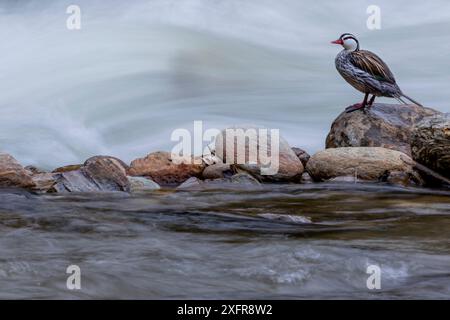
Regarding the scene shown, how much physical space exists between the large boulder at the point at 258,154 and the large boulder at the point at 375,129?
966 millimetres

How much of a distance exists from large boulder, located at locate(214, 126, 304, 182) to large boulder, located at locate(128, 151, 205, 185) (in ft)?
1.80

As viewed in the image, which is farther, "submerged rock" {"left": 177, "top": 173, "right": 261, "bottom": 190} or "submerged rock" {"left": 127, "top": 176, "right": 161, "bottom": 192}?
"submerged rock" {"left": 177, "top": 173, "right": 261, "bottom": 190}

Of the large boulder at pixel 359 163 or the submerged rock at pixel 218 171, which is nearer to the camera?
the large boulder at pixel 359 163

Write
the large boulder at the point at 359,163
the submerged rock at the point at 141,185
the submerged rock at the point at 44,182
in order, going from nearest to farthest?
the submerged rock at the point at 44,182
the submerged rock at the point at 141,185
the large boulder at the point at 359,163

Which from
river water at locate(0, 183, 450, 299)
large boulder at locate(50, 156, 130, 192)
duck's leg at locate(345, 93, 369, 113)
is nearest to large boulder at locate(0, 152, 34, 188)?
large boulder at locate(50, 156, 130, 192)

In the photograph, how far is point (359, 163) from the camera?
11.5m

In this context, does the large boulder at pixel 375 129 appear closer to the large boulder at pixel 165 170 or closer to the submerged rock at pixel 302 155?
the submerged rock at pixel 302 155

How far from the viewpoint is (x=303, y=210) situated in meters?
7.80

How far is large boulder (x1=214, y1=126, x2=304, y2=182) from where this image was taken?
→ 1194cm

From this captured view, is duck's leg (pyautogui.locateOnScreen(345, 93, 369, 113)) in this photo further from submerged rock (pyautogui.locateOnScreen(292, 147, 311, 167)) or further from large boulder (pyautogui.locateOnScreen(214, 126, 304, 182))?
large boulder (pyautogui.locateOnScreen(214, 126, 304, 182))

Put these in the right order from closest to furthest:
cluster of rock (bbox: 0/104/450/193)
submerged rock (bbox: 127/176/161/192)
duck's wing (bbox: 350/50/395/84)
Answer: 1. cluster of rock (bbox: 0/104/450/193)
2. submerged rock (bbox: 127/176/161/192)
3. duck's wing (bbox: 350/50/395/84)

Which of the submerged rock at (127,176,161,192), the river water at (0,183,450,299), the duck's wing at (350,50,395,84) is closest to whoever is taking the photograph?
the river water at (0,183,450,299)

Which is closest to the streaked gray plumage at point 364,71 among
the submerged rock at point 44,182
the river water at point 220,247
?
the river water at point 220,247

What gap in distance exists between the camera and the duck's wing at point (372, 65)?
40.7ft
